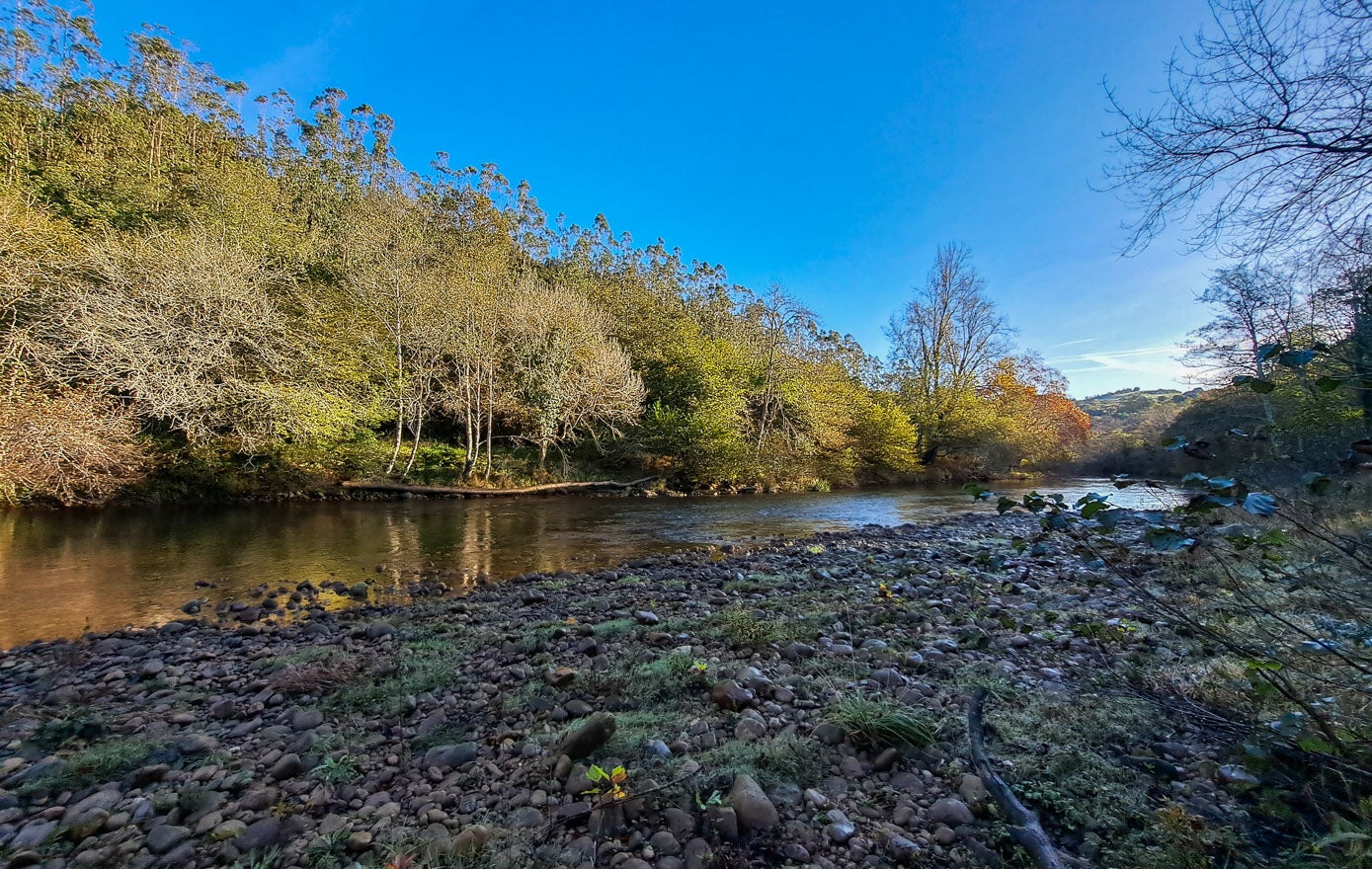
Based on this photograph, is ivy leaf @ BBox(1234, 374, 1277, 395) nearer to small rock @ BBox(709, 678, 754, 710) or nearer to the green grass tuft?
the green grass tuft

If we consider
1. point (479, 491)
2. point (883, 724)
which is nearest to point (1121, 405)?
point (479, 491)

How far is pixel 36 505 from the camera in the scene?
504 inches

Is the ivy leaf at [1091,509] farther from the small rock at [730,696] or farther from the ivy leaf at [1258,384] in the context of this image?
the small rock at [730,696]

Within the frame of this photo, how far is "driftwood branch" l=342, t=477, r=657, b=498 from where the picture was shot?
17719 millimetres

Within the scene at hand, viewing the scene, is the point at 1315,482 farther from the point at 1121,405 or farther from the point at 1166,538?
the point at 1121,405

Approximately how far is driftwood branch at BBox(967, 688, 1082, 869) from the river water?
9.84 feet

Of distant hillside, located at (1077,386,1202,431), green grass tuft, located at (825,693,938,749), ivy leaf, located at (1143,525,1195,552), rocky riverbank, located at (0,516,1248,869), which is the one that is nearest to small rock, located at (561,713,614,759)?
rocky riverbank, located at (0,516,1248,869)

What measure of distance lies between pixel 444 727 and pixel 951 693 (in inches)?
121

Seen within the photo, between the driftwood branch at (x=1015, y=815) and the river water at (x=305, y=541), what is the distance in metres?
3.00

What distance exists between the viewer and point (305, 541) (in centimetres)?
1038

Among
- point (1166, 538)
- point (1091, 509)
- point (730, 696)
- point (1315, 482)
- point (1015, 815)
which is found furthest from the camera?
point (730, 696)

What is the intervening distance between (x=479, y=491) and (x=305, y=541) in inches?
332

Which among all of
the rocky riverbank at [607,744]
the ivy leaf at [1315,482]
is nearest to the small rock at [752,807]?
the rocky riverbank at [607,744]

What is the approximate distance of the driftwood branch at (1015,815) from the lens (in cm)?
189
